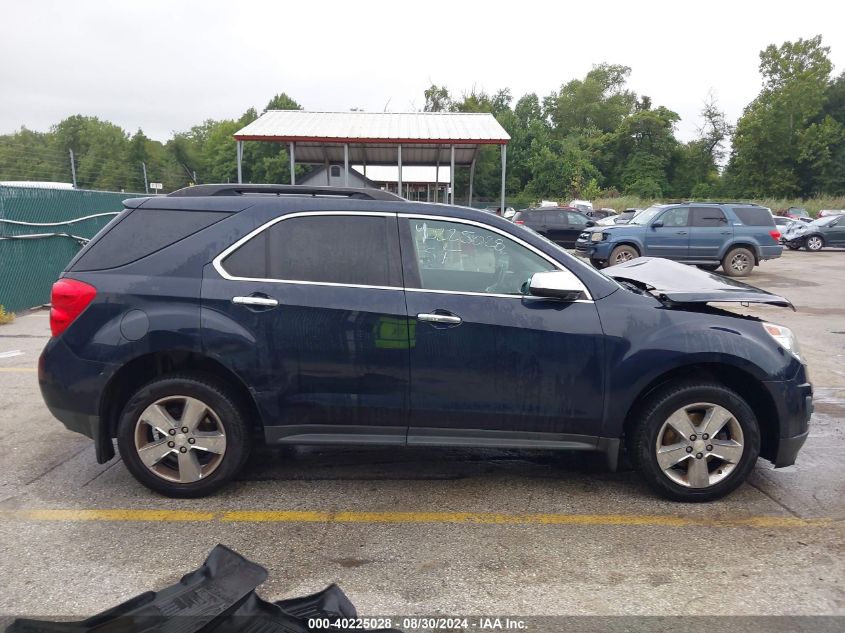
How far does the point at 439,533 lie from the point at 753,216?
16.5 m

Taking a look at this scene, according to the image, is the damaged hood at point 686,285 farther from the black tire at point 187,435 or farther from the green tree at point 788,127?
the green tree at point 788,127

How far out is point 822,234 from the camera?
26.2m

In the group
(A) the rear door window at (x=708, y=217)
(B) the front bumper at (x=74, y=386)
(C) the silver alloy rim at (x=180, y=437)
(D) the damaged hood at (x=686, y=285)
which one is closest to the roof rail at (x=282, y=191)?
(B) the front bumper at (x=74, y=386)

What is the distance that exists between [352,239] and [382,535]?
1.70 meters

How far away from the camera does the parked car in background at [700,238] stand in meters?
16.6

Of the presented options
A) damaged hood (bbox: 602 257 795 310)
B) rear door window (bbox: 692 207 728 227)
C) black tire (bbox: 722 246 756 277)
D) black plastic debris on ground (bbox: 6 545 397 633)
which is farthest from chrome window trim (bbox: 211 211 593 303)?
black tire (bbox: 722 246 756 277)

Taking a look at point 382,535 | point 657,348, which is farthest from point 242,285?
point 657,348

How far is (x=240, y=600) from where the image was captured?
2.32 metres

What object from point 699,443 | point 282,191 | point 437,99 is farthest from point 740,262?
point 437,99

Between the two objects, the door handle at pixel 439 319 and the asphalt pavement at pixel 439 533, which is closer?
the asphalt pavement at pixel 439 533

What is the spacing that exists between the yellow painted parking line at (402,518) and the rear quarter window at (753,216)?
15.1 meters

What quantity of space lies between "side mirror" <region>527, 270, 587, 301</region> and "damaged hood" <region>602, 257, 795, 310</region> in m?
0.71

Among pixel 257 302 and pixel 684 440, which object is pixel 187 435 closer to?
pixel 257 302

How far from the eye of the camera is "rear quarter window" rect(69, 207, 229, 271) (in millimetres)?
3768
